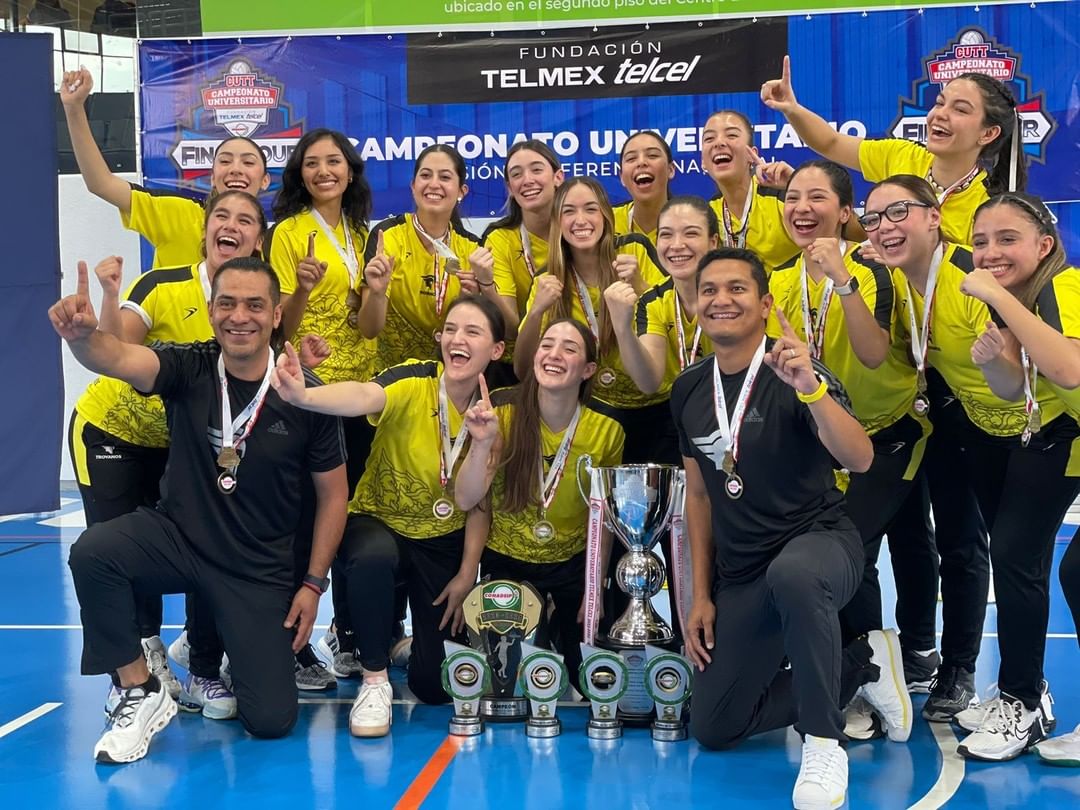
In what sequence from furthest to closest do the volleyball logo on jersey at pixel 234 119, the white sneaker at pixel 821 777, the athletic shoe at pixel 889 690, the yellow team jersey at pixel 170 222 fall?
the volleyball logo on jersey at pixel 234 119 → the yellow team jersey at pixel 170 222 → the athletic shoe at pixel 889 690 → the white sneaker at pixel 821 777

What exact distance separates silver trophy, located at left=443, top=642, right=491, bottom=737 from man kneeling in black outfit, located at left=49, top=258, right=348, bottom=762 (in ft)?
1.74

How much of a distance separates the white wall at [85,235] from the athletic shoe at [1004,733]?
7.86 metres

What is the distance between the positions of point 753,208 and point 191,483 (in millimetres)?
2439

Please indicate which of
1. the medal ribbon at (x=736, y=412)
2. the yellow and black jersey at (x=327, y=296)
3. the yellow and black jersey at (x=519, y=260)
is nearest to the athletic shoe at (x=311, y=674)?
the yellow and black jersey at (x=327, y=296)

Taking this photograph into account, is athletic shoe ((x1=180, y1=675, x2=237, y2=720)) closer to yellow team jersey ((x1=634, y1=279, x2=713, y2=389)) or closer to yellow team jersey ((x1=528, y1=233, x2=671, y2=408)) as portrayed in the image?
yellow team jersey ((x1=528, y1=233, x2=671, y2=408))

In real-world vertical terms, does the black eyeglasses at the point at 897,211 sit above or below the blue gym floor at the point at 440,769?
above

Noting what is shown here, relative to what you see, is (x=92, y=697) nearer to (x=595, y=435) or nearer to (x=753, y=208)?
(x=595, y=435)

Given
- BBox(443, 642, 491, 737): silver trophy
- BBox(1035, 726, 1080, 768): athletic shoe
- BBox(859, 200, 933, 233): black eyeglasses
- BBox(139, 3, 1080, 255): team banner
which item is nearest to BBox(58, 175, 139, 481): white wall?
BBox(139, 3, 1080, 255): team banner

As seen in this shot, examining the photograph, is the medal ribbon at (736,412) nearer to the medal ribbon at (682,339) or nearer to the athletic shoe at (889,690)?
the medal ribbon at (682,339)

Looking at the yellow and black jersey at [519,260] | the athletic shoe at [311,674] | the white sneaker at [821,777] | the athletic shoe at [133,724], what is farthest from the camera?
the yellow and black jersey at [519,260]

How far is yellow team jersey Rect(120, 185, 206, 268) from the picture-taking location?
16.6 ft

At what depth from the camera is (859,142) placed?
504 cm

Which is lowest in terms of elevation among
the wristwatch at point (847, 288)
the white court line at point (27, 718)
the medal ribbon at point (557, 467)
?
the white court line at point (27, 718)

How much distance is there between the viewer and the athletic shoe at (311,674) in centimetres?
471
